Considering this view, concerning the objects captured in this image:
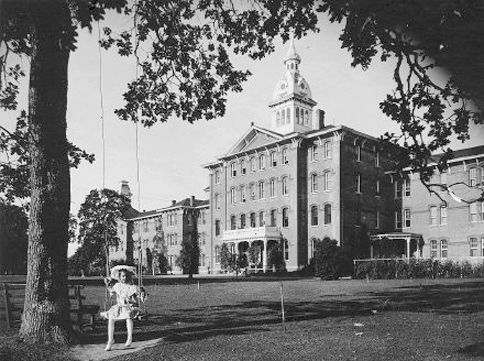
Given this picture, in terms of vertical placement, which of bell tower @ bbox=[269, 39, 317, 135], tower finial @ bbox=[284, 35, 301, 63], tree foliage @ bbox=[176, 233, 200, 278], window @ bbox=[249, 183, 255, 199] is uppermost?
tower finial @ bbox=[284, 35, 301, 63]

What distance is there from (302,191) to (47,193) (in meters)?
36.0

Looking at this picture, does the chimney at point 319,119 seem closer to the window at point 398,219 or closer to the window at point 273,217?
the window at point 273,217

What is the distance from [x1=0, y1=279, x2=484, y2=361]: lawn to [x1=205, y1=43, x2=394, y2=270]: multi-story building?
2564 cm

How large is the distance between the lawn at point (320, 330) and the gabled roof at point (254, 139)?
3223 centimetres

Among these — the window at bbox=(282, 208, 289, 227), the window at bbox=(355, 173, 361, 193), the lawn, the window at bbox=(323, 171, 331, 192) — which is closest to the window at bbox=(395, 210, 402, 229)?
the window at bbox=(355, 173, 361, 193)

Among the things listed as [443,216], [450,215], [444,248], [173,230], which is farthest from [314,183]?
[173,230]

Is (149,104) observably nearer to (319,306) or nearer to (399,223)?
(319,306)

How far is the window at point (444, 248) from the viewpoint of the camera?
39.0 meters

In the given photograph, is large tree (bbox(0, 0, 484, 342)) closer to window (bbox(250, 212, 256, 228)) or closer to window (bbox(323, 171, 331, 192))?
window (bbox(323, 171, 331, 192))

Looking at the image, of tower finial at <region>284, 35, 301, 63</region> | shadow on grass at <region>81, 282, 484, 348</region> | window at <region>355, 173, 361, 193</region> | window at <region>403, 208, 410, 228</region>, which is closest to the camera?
shadow on grass at <region>81, 282, 484, 348</region>

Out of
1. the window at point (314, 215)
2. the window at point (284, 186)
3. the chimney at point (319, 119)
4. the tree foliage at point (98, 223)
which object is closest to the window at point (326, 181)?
the window at point (314, 215)

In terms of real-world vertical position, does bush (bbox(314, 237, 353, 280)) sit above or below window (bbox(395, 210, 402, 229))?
below

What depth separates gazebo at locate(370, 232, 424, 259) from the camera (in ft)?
132

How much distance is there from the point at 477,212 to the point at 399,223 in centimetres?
782
